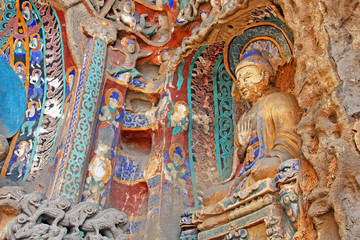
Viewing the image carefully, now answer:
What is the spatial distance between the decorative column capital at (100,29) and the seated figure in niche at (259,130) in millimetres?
1721

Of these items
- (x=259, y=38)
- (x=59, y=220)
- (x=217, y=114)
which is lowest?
(x=59, y=220)

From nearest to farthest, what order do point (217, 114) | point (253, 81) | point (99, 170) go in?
point (253, 81) < point (99, 170) < point (217, 114)

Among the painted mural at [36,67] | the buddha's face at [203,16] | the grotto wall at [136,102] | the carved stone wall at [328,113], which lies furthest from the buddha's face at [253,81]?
the painted mural at [36,67]

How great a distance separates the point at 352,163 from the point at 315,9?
130 centimetres

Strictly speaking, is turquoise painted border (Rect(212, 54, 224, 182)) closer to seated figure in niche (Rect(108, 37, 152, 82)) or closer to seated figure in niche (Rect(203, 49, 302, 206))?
seated figure in niche (Rect(203, 49, 302, 206))

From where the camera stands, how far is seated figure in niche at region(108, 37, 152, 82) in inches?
234

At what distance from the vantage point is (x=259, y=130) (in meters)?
4.93

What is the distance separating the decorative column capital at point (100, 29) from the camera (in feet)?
19.4

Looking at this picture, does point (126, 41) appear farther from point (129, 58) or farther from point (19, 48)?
point (19, 48)

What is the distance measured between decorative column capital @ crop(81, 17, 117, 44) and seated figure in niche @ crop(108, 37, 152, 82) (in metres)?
0.17

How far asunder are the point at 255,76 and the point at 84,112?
74.9 inches

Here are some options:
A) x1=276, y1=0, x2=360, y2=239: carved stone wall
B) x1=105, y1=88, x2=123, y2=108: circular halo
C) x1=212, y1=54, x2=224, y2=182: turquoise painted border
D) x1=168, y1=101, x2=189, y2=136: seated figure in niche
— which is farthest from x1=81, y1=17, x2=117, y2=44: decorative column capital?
x1=276, y1=0, x2=360, y2=239: carved stone wall

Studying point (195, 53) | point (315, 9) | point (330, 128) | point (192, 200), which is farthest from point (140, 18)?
point (330, 128)

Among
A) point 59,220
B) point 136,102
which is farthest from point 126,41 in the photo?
point 59,220
